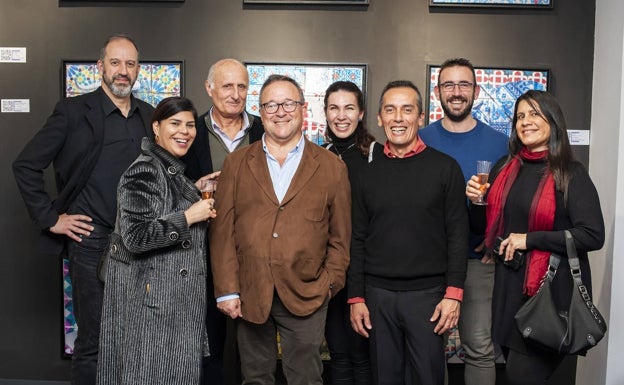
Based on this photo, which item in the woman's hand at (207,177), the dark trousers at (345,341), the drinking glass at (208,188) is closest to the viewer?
the drinking glass at (208,188)

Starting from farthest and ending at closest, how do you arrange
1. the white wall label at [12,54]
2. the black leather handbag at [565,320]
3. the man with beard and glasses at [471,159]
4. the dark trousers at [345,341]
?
the white wall label at [12,54], the man with beard and glasses at [471,159], the dark trousers at [345,341], the black leather handbag at [565,320]

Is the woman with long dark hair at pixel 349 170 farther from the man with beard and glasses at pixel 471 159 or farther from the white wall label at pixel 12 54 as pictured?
the white wall label at pixel 12 54

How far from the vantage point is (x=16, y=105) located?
392 cm

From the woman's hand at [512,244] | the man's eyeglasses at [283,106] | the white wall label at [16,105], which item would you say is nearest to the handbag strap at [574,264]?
the woman's hand at [512,244]

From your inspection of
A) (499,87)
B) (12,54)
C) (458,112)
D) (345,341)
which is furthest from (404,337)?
(12,54)

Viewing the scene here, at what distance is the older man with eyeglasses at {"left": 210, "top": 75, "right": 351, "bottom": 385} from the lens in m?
2.58

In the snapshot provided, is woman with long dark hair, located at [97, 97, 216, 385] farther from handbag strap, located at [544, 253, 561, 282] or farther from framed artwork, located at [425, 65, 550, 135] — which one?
framed artwork, located at [425, 65, 550, 135]

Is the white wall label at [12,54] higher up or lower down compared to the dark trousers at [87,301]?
higher up

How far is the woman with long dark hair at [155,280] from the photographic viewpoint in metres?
2.45

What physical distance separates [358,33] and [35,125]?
7.44 ft

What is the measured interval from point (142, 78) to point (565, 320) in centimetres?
292

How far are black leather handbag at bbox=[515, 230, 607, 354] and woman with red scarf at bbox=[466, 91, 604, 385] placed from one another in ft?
0.16

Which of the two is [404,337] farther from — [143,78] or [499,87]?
[143,78]

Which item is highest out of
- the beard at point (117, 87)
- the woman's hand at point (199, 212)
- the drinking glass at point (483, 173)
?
the beard at point (117, 87)
